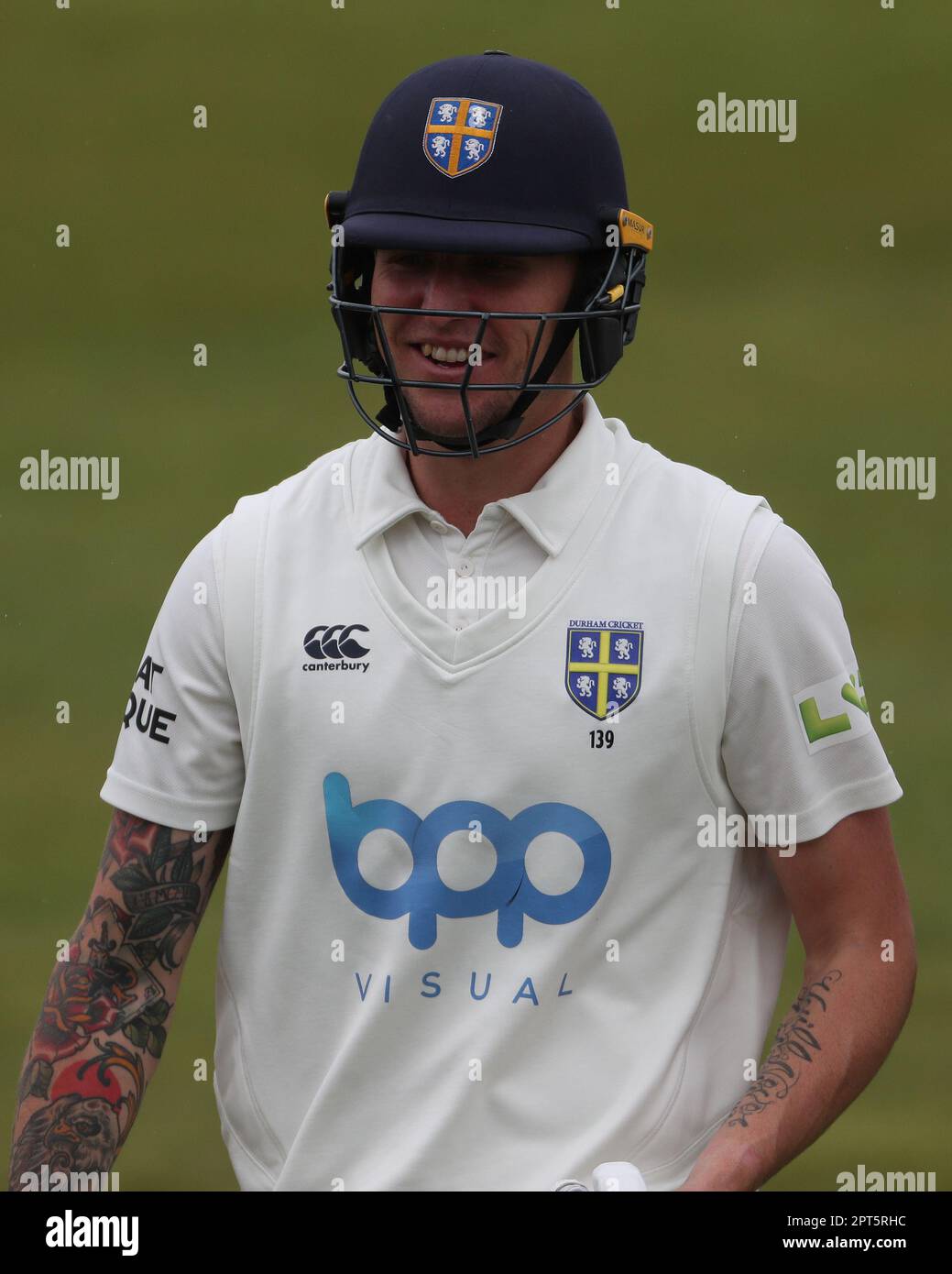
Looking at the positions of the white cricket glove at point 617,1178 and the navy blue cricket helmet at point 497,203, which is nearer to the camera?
the white cricket glove at point 617,1178

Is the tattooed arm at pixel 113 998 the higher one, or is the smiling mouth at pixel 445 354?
the smiling mouth at pixel 445 354

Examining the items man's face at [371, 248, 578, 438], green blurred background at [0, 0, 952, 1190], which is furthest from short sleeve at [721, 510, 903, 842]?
green blurred background at [0, 0, 952, 1190]

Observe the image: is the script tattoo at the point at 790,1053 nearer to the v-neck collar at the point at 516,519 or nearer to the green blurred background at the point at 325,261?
the v-neck collar at the point at 516,519

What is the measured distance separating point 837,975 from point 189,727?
77 centimetres

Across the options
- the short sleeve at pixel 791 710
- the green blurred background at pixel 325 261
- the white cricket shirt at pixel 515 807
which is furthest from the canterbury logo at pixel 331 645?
the green blurred background at pixel 325 261

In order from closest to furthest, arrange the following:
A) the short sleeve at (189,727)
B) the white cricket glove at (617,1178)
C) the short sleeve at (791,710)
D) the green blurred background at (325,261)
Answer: the white cricket glove at (617,1178)
the short sleeve at (791,710)
the short sleeve at (189,727)
the green blurred background at (325,261)

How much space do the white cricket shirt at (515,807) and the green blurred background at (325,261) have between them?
348cm

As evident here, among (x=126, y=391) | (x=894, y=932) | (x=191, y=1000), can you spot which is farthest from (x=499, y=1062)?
(x=126, y=391)

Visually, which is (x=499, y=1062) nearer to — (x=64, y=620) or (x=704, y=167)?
(x=64, y=620)

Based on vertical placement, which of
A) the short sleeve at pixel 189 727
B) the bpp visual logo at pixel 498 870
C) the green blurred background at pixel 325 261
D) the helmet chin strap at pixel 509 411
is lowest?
the bpp visual logo at pixel 498 870

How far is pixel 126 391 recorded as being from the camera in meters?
6.55

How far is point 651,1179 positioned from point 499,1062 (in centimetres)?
21

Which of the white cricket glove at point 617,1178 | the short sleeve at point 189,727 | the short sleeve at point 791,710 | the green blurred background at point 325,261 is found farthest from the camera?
the green blurred background at point 325,261

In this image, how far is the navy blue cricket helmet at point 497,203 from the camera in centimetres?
224
